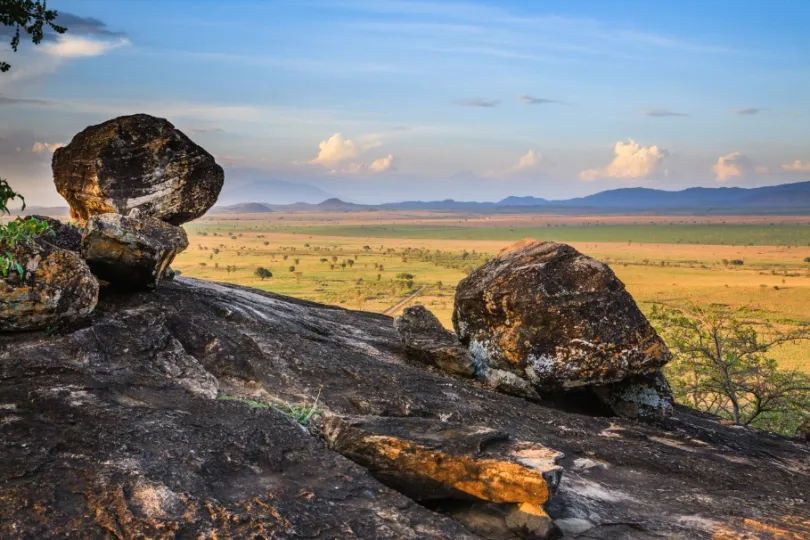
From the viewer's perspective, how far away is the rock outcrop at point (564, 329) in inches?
776

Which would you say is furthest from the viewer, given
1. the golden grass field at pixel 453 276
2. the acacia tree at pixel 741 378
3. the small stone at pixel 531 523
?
the golden grass field at pixel 453 276

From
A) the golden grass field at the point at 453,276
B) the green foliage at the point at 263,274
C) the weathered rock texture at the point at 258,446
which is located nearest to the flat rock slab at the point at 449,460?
the weathered rock texture at the point at 258,446

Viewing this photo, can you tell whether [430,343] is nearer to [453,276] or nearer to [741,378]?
[741,378]

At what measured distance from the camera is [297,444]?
1215cm

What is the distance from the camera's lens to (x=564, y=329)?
19.8 m

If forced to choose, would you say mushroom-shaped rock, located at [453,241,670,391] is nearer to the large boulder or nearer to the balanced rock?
the balanced rock

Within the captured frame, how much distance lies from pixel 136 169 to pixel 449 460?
614 inches

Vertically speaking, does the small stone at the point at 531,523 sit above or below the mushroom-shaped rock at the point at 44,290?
below

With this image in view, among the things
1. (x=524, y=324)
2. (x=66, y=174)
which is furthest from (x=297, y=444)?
(x=66, y=174)

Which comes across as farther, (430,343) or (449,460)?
(430,343)

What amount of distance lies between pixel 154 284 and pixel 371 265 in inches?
4547

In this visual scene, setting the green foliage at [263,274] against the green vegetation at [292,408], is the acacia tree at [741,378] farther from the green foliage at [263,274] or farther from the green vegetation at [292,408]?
the green foliage at [263,274]

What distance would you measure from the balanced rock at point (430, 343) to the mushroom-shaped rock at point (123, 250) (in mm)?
7456

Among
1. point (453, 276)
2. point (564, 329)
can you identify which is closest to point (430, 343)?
point (564, 329)
